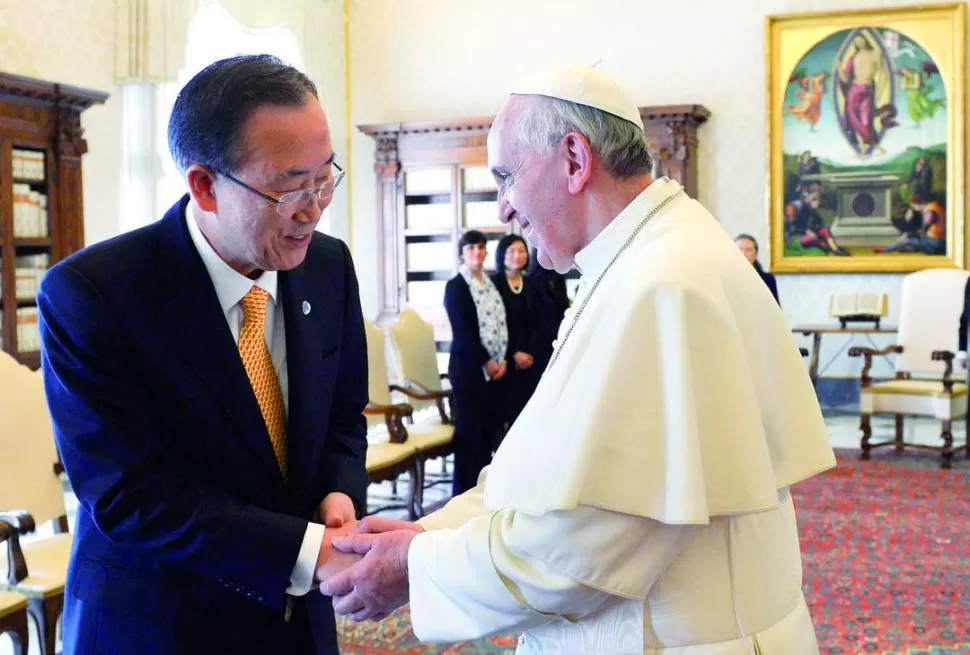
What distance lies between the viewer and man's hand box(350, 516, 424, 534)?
1946mm

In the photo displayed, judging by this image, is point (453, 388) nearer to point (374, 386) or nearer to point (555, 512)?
point (374, 386)

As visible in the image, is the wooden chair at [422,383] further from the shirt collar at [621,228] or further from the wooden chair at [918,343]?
the shirt collar at [621,228]

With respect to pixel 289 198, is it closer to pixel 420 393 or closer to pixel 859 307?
pixel 420 393

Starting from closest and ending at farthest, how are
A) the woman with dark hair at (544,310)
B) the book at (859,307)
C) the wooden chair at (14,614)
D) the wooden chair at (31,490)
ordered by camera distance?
the wooden chair at (14,614)
the wooden chair at (31,490)
the woman with dark hair at (544,310)
the book at (859,307)

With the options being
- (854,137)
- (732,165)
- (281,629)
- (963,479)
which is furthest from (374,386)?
(854,137)

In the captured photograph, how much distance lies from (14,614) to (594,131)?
258 centimetres

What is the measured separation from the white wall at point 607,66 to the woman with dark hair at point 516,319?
4.42 metres

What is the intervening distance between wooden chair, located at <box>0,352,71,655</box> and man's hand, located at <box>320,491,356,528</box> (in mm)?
1843

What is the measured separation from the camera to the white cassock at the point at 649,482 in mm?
1548

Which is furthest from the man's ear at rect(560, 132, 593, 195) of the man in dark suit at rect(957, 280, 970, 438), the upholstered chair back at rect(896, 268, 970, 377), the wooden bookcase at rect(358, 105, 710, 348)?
the wooden bookcase at rect(358, 105, 710, 348)

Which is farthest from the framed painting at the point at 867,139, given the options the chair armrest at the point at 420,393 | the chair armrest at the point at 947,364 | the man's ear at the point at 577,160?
the man's ear at the point at 577,160

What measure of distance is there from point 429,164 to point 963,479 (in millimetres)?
6068

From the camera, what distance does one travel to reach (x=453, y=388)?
6945mm

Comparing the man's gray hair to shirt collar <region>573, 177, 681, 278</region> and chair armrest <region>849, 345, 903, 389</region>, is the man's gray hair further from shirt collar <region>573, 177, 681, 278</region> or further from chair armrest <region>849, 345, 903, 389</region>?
chair armrest <region>849, 345, 903, 389</region>
